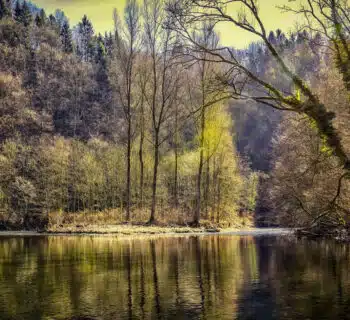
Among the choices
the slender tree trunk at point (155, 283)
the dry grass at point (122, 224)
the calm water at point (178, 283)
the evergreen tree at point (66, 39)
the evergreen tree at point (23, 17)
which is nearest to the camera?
the calm water at point (178, 283)

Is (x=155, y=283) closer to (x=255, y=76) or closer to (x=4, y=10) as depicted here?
(x=255, y=76)

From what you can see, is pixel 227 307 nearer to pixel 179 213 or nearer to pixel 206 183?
pixel 179 213

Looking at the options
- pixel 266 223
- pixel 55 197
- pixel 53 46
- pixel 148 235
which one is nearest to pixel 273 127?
pixel 266 223

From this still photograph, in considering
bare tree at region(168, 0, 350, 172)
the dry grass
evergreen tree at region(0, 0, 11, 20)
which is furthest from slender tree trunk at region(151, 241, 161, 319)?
evergreen tree at region(0, 0, 11, 20)

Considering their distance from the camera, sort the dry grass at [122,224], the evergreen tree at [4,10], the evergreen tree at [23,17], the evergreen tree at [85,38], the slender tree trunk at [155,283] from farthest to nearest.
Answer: the evergreen tree at [85,38]
the evergreen tree at [23,17]
the evergreen tree at [4,10]
the dry grass at [122,224]
the slender tree trunk at [155,283]

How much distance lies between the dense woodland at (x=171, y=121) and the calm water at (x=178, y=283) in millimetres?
2293

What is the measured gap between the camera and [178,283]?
17516 millimetres

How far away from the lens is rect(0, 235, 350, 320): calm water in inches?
514

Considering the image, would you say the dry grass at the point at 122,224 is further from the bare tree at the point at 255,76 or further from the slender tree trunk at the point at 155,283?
the bare tree at the point at 255,76

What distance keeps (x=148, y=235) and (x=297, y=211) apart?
12124 millimetres

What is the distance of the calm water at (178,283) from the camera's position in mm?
13062

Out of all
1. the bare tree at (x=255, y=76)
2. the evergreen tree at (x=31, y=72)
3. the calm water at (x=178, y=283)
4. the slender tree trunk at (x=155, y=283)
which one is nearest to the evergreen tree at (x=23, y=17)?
the evergreen tree at (x=31, y=72)

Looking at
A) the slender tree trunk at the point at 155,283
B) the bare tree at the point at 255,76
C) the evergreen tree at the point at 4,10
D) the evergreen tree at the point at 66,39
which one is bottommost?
the slender tree trunk at the point at 155,283

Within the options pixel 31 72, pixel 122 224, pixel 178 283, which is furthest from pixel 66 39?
pixel 178 283
